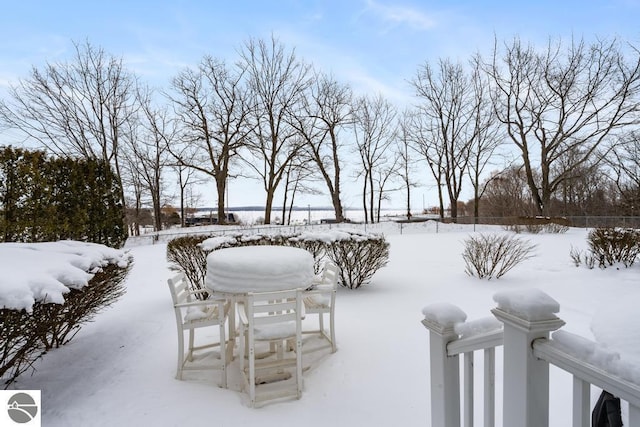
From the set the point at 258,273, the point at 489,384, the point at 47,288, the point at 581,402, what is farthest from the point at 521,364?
the point at 47,288

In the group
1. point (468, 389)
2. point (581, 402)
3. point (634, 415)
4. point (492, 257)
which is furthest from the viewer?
point (492, 257)

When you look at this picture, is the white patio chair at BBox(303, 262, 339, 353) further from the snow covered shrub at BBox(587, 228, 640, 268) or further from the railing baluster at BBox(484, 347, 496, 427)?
the snow covered shrub at BBox(587, 228, 640, 268)

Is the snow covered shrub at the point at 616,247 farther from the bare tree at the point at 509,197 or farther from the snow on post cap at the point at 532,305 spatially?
the bare tree at the point at 509,197

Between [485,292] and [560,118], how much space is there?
19.1 m

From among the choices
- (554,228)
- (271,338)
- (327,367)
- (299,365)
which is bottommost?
(327,367)

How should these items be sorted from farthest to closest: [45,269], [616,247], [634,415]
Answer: [616,247], [45,269], [634,415]

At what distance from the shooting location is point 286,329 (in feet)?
10.3

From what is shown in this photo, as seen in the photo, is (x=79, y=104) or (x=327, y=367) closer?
(x=327, y=367)

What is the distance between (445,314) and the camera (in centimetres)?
162

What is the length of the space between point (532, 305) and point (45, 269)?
352cm

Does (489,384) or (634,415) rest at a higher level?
(634,415)

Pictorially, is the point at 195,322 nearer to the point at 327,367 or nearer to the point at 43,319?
the point at 43,319

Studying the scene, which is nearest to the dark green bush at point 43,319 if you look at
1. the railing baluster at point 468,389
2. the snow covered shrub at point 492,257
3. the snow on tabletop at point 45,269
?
the snow on tabletop at point 45,269

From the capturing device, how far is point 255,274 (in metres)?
3.18
